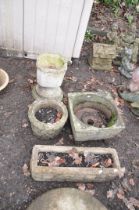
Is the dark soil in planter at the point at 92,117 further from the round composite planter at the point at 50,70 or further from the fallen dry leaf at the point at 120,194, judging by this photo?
the fallen dry leaf at the point at 120,194

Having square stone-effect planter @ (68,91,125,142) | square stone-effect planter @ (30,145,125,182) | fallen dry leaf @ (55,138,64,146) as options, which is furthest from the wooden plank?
square stone-effect planter @ (30,145,125,182)

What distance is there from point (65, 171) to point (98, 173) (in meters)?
0.53

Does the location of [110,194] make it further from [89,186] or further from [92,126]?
[92,126]

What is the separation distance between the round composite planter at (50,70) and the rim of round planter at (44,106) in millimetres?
339

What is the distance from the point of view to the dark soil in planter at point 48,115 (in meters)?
4.86

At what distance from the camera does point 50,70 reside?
4.71 metres

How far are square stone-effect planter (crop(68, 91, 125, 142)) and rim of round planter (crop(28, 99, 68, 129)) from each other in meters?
0.13

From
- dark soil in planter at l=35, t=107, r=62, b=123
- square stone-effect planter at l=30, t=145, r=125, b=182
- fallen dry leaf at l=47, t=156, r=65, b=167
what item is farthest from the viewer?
dark soil in planter at l=35, t=107, r=62, b=123

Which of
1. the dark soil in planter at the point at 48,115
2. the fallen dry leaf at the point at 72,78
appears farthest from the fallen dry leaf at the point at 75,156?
the fallen dry leaf at the point at 72,78

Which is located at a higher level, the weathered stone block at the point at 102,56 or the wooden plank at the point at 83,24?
the wooden plank at the point at 83,24

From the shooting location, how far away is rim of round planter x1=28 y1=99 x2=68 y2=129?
4531 millimetres

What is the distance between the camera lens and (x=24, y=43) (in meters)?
6.07

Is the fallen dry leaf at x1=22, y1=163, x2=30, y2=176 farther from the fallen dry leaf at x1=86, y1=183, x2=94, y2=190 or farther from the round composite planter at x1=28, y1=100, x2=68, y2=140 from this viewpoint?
the fallen dry leaf at x1=86, y1=183, x2=94, y2=190

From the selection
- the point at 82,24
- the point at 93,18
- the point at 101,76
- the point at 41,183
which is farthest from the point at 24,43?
the point at 41,183
